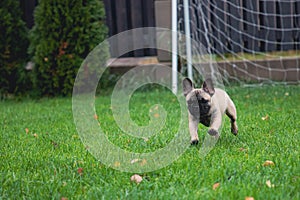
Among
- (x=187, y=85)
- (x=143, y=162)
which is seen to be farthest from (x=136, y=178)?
(x=187, y=85)

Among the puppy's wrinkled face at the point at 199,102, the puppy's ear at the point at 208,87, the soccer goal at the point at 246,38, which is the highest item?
the puppy's ear at the point at 208,87

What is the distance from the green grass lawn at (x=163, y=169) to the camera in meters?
2.33

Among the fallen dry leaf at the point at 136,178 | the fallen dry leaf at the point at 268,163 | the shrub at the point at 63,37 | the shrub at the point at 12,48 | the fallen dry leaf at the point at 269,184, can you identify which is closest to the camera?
the fallen dry leaf at the point at 269,184

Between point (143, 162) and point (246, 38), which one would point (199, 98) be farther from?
point (246, 38)

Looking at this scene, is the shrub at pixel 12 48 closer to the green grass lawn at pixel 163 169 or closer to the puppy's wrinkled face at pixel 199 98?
the green grass lawn at pixel 163 169

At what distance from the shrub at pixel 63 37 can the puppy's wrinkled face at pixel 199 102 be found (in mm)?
3933

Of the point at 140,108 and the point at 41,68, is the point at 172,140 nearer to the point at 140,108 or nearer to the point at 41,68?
the point at 140,108

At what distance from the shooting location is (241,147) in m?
3.16

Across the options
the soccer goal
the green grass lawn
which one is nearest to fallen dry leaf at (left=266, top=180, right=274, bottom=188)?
the green grass lawn

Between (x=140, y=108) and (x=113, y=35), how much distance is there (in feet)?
9.88

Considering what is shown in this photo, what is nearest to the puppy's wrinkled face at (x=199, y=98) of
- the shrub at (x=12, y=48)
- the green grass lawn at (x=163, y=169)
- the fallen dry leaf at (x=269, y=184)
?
the green grass lawn at (x=163, y=169)

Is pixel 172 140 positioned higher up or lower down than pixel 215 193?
lower down

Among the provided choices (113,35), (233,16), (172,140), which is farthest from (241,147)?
(113,35)

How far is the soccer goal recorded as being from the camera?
7.23 metres
